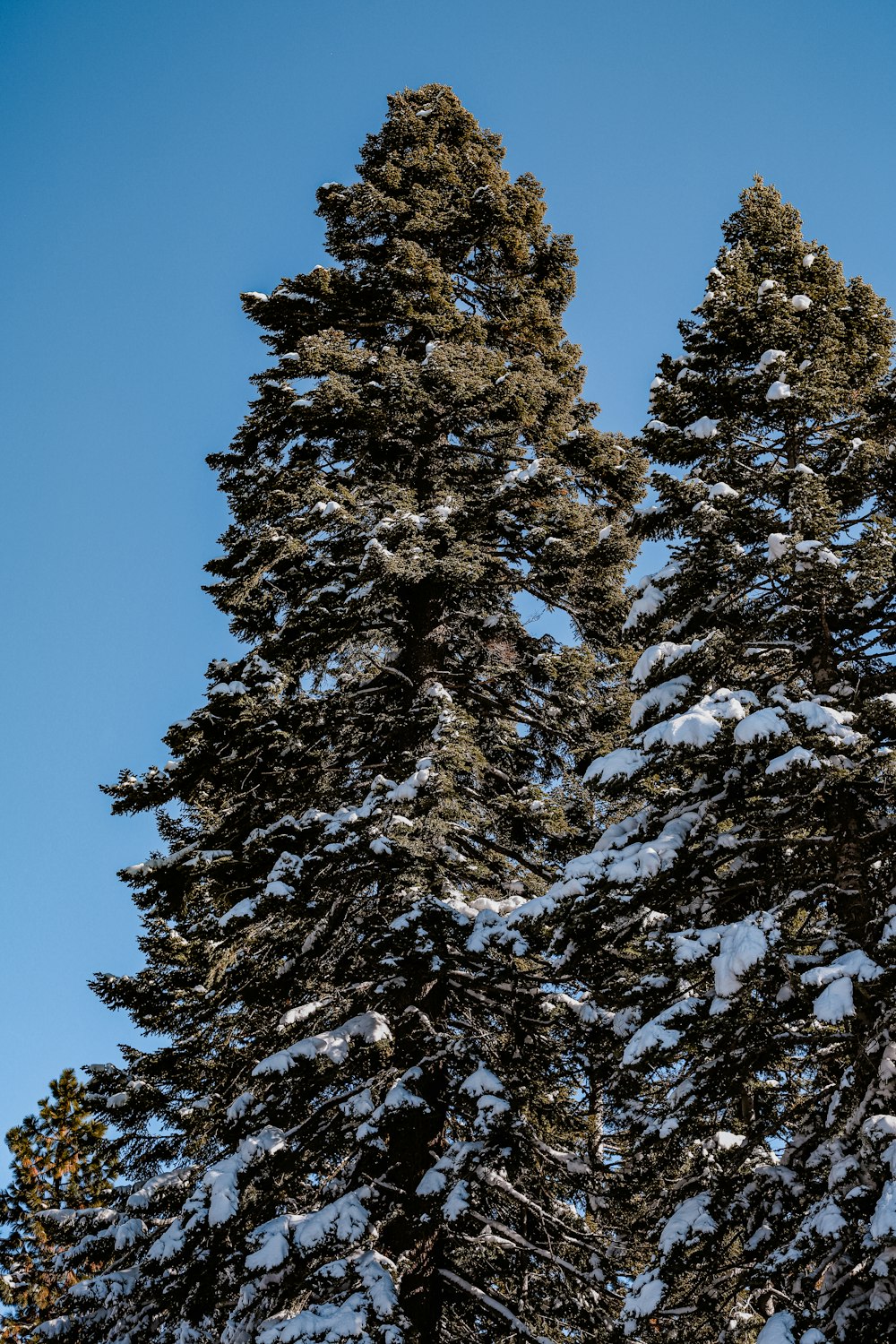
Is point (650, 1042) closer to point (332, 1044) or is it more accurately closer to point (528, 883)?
point (332, 1044)

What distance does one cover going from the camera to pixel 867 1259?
18.0 ft

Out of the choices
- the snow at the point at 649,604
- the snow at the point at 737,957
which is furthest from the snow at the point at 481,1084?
the snow at the point at 649,604

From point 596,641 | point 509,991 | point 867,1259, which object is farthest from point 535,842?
point 867,1259

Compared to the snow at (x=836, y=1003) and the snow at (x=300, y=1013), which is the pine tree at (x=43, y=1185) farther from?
the snow at (x=836, y=1003)

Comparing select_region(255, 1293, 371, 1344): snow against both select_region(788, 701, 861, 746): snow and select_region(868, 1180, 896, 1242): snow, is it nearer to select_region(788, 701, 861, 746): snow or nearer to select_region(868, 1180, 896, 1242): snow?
select_region(868, 1180, 896, 1242): snow

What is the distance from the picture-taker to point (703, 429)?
29.2 ft

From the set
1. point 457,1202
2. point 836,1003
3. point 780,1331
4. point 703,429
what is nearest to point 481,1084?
point 457,1202

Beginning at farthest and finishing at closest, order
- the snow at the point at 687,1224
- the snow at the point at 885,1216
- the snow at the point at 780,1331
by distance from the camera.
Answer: the snow at the point at 687,1224
the snow at the point at 780,1331
the snow at the point at 885,1216

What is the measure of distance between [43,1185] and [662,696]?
18499mm

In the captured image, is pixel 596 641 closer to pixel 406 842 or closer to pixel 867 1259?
pixel 406 842

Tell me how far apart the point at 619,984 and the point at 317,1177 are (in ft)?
15.0

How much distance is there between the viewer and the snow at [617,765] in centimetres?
753

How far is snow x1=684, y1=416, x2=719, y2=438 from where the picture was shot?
350 inches

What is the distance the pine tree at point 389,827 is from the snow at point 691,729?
218cm
